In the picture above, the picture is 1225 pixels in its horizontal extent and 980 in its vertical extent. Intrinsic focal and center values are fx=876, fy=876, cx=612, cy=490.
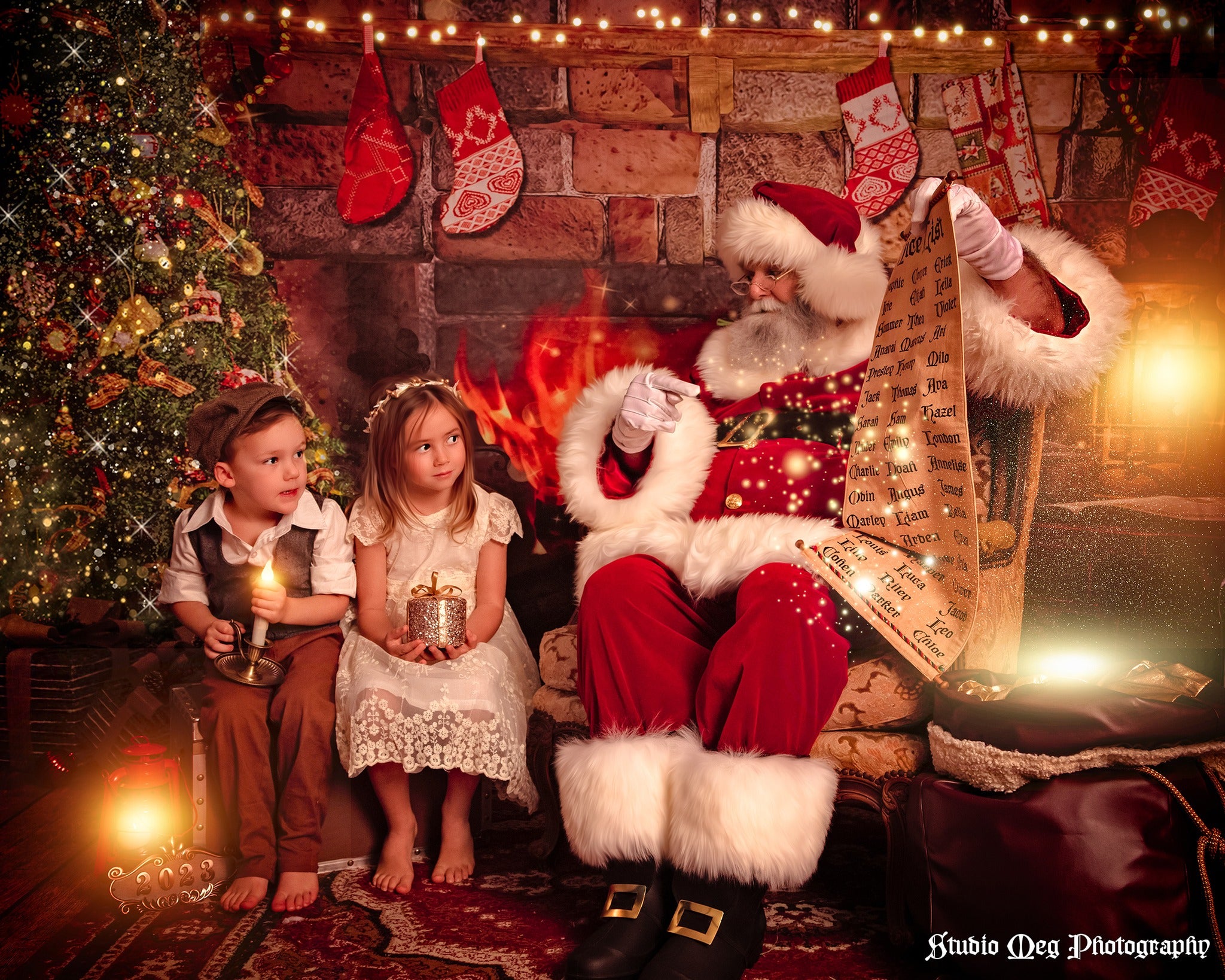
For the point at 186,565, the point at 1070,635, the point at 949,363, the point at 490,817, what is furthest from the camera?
the point at 1070,635

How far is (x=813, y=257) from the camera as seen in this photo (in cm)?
222

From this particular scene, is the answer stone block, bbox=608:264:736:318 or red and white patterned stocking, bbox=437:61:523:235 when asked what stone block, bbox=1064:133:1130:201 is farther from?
red and white patterned stocking, bbox=437:61:523:235

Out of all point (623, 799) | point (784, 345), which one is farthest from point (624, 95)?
point (623, 799)

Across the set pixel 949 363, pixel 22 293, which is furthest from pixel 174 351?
pixel 949 363

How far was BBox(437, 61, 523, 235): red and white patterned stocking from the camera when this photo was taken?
9.68 feet

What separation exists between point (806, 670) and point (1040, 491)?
5.31 feet

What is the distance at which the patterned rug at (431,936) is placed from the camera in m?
1.65

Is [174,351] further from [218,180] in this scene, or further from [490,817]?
[490,817]

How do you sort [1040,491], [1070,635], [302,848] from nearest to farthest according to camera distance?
[302,848] → [1070,635] → [1040,491]

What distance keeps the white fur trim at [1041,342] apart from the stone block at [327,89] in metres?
2.03

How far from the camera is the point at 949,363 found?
62.5 inches

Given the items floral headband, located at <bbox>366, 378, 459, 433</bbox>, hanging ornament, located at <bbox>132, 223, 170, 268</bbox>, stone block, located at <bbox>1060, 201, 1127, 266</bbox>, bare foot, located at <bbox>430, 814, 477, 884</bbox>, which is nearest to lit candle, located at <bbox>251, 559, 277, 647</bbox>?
floral headband, located at <bbox>366, 378, 459, 433</bbox>

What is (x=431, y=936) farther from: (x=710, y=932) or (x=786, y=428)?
(x=786, y=428)

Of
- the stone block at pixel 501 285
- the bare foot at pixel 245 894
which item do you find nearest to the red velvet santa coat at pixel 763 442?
the stone block at pixel 501 285
